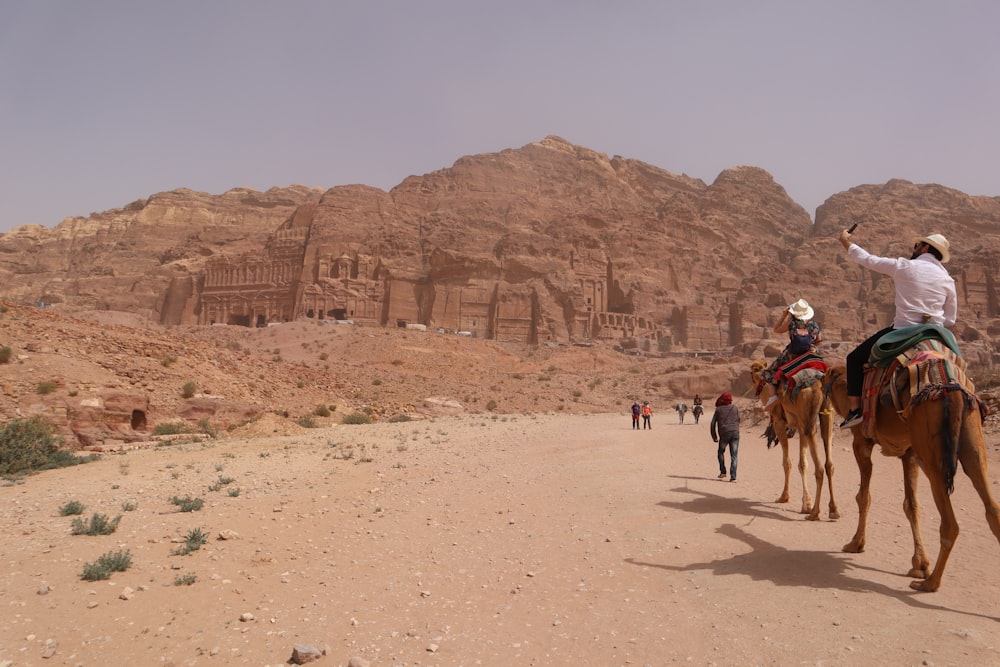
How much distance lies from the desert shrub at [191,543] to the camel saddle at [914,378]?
6.28 m

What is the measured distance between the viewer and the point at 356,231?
78625 millimetres

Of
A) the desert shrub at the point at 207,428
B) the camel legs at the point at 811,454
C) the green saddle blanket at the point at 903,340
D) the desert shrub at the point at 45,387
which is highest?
the green saddle blanket at the point at 903,340

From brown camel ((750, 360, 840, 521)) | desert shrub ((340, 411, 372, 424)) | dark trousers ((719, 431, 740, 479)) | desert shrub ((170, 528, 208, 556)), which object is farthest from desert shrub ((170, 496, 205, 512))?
desert shrub ((340, 411, 372, 424))

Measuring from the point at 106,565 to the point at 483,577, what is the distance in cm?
323

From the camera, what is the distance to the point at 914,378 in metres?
4.57

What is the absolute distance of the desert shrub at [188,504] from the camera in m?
7.34

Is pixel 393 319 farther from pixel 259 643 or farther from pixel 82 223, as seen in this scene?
pixel 82 223

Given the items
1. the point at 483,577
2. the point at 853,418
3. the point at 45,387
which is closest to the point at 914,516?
the point at 853,418

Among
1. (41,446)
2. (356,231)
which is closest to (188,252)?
(356,231)

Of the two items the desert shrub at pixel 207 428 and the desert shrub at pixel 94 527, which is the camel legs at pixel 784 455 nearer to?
the desert shrub at pixel 94 527

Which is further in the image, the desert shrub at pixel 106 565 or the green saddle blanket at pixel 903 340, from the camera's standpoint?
the desert shrub at pixel 106 565

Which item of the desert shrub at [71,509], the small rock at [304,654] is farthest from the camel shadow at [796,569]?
the desert shrub at [71,509]

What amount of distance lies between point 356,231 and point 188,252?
27642mm

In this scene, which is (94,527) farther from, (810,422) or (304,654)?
(810,422)
